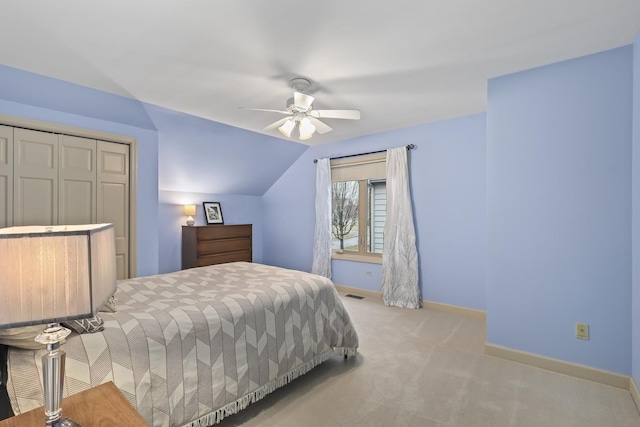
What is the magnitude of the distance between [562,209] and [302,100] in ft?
7.25

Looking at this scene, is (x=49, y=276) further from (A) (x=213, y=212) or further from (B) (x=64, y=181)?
(A) (x=213, y=212)

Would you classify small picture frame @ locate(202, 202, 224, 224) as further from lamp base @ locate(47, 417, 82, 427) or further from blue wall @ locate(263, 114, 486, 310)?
lamp base @ locate(47, 417, 82, 427)

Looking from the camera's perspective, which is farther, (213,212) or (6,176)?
(213,212)

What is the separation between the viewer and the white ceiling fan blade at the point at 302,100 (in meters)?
2.55

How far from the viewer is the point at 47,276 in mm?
776

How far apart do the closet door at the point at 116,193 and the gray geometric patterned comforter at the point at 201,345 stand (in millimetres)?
1268

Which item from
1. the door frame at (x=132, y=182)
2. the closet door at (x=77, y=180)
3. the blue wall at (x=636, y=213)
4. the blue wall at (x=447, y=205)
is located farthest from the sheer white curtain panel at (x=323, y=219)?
the blue wall at (x=636, y=213)

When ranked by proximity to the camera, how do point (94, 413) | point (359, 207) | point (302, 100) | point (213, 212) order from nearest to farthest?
point (94, 413) < point (302, 100) < point (359, 207) < point (213, 212)

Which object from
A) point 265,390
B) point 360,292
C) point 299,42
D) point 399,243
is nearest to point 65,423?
point 265,390

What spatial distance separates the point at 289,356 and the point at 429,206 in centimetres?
273

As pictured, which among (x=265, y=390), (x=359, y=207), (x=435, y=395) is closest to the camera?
(x=265, y=390)

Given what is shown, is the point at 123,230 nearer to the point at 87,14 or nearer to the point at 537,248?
the point at 87,14

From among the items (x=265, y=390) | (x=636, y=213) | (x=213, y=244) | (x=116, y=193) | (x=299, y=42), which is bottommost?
(x=265, y=390)

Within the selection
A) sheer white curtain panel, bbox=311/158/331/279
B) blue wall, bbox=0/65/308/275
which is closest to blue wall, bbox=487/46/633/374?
sheer white curtain panel, bbox=311/158/331/279
